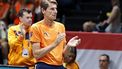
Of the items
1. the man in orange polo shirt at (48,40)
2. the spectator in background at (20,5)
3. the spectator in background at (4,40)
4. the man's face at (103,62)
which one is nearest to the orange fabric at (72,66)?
the man's face at (103,62)

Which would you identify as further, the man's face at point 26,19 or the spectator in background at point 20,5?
the spectator in background at point 20,5

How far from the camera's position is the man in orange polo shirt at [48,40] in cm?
743

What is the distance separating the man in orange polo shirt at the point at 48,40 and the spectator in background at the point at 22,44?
1.70m

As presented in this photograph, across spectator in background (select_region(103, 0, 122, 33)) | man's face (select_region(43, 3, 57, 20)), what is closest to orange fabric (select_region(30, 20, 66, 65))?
man's face (select_region(43, 3, 57, 20))

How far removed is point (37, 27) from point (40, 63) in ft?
1.73

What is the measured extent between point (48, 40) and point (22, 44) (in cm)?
192

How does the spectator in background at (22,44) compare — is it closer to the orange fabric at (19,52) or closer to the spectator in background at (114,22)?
the orange fabric at (19,52)

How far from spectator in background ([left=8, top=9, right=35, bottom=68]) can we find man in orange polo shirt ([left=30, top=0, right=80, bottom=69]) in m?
1.70

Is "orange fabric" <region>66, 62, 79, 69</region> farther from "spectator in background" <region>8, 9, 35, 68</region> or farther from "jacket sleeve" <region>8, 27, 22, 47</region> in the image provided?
"jacket sleeve" <region>8, 27, 22, 47</region>

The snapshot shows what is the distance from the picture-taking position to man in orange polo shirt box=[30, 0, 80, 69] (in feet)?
24.4

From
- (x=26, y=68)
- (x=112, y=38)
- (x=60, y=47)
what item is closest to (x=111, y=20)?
(x=112, y=38)

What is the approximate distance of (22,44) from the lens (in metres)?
9.36

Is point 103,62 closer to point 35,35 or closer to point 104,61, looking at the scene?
point 104,61

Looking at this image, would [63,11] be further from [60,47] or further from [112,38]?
[60,47]
